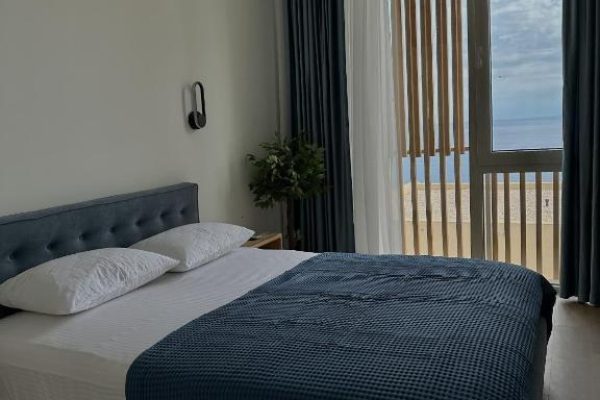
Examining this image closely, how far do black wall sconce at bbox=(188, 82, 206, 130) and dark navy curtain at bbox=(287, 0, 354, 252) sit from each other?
920 millimetres

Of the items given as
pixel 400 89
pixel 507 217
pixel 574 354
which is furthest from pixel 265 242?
pixel 574 354

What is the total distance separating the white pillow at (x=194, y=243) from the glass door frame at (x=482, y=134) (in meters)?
1.75

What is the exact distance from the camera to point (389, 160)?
4000 mm

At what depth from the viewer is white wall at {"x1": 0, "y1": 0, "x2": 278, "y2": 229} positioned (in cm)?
238

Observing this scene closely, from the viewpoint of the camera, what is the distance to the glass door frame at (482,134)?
3.66 m

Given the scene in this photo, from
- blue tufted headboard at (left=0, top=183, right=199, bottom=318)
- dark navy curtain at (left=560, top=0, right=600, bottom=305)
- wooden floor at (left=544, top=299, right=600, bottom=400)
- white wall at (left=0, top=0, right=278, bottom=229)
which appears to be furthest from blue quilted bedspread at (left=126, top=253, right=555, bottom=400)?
dark navy curtain at (left=560, top=0, right=600, bottom=305)

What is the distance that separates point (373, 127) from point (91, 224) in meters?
2.14

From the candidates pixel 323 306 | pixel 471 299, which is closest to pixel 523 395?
pixel 471 299

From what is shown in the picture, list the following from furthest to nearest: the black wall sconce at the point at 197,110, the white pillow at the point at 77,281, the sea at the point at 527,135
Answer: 1. the sea at the point at 527,135
2. the black wall sconce at the point at 197,110
3. the white pillow at the point at 77,281

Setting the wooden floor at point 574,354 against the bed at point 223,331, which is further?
the wooden floor at point 574,354

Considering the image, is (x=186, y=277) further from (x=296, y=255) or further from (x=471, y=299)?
(x=471, y=299)

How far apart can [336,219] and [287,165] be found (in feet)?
1.99

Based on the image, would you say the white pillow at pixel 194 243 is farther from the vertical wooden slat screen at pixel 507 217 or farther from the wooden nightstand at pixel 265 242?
the vertical wooden slat screen at pixel 507 217

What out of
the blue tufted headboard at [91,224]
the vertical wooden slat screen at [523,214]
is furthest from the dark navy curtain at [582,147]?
the blue tufted headboard at [91,224]
